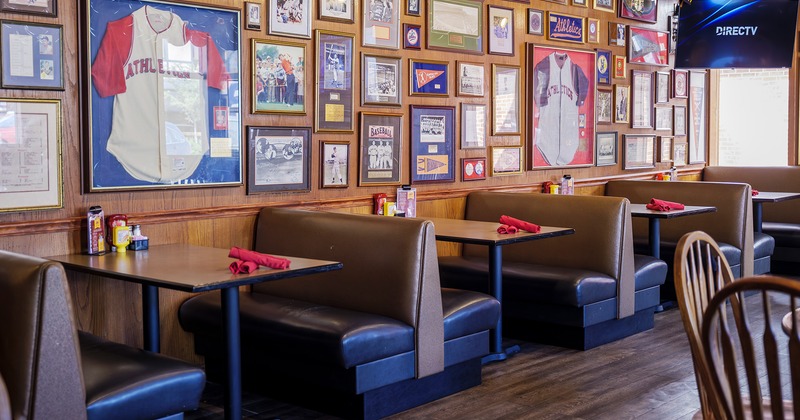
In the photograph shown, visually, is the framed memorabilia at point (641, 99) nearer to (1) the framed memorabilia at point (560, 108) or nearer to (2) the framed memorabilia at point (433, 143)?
(1) the framed memorabilia at point (560, 108)

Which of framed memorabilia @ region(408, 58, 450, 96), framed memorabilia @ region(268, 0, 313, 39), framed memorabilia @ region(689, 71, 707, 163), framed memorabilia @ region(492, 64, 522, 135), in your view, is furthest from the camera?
framed memorabilia @ region(689, 71, 707, 163)

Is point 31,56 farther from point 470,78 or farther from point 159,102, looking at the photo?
point 470,78

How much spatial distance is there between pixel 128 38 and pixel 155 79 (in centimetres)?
24

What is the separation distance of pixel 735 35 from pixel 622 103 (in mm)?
1285

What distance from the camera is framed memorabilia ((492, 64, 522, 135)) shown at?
624 centimetres

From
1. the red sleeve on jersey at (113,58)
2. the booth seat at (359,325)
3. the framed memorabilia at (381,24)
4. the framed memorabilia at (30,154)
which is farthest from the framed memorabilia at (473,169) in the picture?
the framed memorabilia at (30,154)

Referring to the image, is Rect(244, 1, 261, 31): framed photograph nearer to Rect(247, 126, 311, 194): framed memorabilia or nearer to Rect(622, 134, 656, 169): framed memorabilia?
Rect(247, 126, 311, 194): framed memorabilia

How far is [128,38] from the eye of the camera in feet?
13.8

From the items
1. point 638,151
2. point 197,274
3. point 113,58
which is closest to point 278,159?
point 113,58

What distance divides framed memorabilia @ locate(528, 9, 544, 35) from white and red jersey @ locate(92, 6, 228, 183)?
9.30 ft

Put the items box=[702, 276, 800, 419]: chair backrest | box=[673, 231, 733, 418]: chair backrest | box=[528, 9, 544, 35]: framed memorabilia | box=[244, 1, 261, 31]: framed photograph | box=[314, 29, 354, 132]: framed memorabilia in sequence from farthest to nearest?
box=[528, 9, 544, 35]: framed memorabilia → box=[314, 29, 354, 132]: framed memorabilia → box=[244, 1, 261, 31]: framed photograph → box=[673, 231, 733, 418]: chair backrest → box=[702, 276, 800, 419]: chair backrest

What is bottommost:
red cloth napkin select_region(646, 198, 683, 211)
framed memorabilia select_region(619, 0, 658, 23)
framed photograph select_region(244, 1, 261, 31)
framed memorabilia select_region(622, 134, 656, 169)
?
red cloth napkin select_region(646, 198, 683, 211)

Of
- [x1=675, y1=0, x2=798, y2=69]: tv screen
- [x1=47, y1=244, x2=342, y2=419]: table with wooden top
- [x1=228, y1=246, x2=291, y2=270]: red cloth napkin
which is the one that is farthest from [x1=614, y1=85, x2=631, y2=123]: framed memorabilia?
[x1=228, y1=246, x2=291, y2=270]: red cloth napkin

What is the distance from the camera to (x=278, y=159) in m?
4.88
